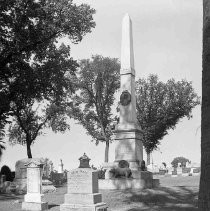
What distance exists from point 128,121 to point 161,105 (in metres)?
21.3

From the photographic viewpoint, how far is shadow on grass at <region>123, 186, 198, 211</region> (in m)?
12.3

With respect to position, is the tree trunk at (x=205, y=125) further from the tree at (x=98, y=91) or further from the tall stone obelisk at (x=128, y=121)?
the tree at (x=98, y=91)

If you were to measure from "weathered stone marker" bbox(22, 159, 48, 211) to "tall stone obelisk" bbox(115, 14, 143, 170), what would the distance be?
22.3 feet

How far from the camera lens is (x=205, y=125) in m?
4.07

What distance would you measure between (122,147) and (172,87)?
2231 cm

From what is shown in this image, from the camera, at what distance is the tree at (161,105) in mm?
40875

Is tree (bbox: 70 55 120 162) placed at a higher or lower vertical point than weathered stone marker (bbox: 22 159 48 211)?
higher

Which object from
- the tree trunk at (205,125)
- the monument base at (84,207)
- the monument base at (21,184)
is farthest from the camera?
the monument base at (21,184)

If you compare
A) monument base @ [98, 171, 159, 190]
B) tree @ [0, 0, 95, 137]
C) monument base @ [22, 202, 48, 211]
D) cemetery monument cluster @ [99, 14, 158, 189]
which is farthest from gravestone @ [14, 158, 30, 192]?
monument base @ [22, 202, 48, 211]

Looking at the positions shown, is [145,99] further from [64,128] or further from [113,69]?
[64,128]

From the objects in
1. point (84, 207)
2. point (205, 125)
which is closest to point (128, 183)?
point (84, 207)

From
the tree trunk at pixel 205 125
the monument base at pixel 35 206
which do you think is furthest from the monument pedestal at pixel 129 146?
the tree trunk at pixel 205 125

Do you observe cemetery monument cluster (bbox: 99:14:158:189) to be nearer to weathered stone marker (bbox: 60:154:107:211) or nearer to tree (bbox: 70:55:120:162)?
weathered stone marker (bbox: 60:154:107:211)

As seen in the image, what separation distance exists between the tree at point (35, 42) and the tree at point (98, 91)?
20805 millimetres
